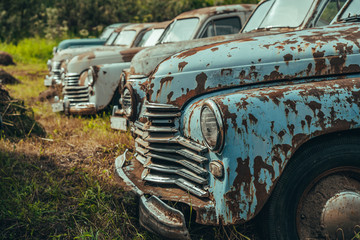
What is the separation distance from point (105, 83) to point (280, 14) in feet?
9.22

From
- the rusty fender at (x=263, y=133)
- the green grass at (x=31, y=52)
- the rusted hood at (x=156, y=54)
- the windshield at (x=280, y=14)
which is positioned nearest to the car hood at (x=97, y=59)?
the rusted hood at (x=156, y=54)

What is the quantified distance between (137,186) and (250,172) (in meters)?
0.81

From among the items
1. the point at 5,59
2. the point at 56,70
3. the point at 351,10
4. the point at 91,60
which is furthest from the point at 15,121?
the point at 5,59

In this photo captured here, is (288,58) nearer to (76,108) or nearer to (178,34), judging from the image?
(178,34)

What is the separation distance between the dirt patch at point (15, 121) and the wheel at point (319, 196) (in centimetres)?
357

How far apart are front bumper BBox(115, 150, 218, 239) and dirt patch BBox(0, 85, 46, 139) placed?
281 centimetres

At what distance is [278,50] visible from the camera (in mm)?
2561

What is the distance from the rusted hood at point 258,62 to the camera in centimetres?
250

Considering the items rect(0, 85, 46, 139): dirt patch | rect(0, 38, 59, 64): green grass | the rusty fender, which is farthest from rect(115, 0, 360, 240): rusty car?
rect(0, 38, 59, 64): green grass

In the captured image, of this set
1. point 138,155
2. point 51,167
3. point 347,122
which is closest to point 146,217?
point 138,155

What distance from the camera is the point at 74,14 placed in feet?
70.8

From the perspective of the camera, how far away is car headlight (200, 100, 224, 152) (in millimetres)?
2125

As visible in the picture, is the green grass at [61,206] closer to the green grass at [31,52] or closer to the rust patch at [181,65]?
the rust patch at [181,65]

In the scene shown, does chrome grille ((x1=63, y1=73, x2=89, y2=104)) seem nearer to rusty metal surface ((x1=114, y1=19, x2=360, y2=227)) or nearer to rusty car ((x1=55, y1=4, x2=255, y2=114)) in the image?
rusty car ((x1=55, y1=4, x2=255, y2=114))
